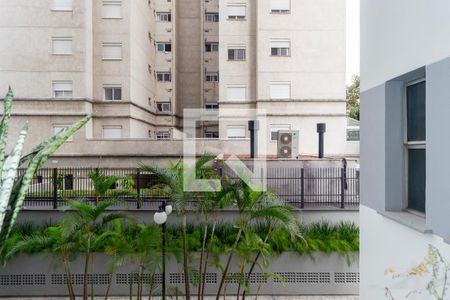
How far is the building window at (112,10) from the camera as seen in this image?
1124 cm


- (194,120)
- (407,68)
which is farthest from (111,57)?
(407,68)

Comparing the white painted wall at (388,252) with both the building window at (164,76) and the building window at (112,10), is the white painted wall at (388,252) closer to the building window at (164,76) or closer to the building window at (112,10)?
the building window at (112,10)

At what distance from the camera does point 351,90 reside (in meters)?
17.7

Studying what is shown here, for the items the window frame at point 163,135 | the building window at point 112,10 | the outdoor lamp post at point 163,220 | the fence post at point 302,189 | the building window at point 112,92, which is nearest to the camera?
the outdoor lamp post at point 163,220

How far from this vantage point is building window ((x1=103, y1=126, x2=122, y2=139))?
11.3 meters

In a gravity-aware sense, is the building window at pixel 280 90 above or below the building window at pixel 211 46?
below

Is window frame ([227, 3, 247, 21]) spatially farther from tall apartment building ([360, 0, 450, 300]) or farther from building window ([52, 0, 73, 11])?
tall apartment building ([360, 0, 450, 300])

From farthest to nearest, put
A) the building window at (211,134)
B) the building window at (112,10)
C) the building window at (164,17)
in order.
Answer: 1. the building window at (164,17)
2. the building window at (211,134)
3. the building window at (112,10)

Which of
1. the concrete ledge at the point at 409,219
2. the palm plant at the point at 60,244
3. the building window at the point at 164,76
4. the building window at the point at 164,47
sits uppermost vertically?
the building window at the point at 164,47

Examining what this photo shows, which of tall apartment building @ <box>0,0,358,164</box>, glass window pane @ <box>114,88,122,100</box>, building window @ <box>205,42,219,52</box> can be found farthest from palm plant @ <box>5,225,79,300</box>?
building window @ <box>205,42,219,52</box>

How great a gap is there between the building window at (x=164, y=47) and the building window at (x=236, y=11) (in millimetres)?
3774

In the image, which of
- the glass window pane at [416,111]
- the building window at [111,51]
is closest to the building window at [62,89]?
the building window at [111,51]

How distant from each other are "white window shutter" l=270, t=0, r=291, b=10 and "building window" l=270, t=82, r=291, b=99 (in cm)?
262

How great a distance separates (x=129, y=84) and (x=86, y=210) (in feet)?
27.2
